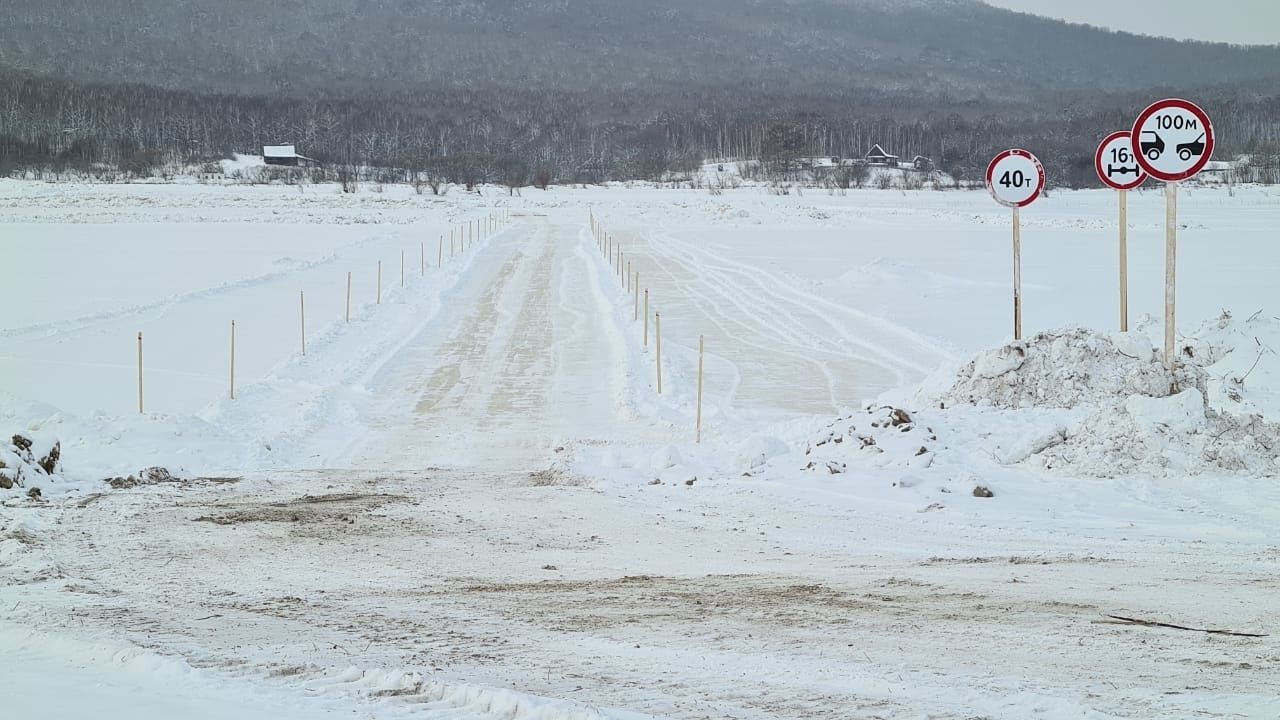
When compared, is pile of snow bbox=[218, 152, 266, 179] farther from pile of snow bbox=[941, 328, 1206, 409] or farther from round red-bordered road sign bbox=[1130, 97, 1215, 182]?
round red-bordered road sign bbox=[1130, 97, 1215, 182]

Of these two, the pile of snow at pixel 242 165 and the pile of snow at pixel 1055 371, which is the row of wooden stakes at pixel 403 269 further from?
the pile of snow at pixel 242 165

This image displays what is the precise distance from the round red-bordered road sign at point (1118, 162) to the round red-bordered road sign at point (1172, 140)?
5.28 ft

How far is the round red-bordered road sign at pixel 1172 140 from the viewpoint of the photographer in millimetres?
10109

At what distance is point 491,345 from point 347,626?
1550 cm

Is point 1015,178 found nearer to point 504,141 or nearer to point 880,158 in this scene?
point 880,158

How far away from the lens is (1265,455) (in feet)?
30.5

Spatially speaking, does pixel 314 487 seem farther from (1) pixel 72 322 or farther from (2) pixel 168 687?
(1) pixel 72 322

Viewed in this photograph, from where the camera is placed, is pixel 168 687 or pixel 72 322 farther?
pixel 72 322

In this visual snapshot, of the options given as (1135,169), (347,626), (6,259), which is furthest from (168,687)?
(6,259)

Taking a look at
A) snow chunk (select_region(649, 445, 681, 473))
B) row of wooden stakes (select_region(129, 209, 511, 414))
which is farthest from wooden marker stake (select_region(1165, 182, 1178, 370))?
row of wooden stakes (select_region(129, 209, 511, 414))

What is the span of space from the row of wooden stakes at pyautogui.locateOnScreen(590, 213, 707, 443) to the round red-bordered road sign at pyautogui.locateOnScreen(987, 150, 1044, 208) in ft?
13.6

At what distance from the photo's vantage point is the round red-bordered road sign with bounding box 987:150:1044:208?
12906 mm

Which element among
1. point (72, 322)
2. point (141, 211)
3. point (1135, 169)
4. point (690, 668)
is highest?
point (141, 211)

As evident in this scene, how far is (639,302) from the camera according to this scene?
91.1 ft
